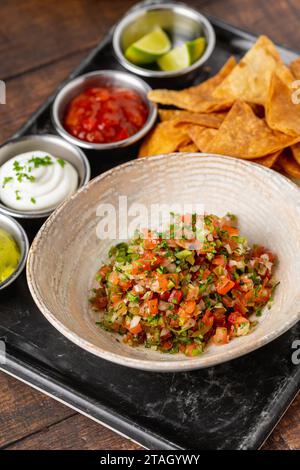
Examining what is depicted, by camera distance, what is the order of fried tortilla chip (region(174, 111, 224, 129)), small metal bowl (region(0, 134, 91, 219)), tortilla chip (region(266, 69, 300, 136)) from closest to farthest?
tortilla chip (region(266, 69, 300, 136))
fried tortilla chip (region(174, 111, 224, 129))
small metal bowl (region(0, 134, 91, 219))

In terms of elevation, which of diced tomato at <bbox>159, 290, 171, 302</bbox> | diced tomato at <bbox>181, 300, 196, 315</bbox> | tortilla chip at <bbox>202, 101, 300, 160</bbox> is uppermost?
tortilla chip at <bbox>202, 101, 300, 160</bbox>

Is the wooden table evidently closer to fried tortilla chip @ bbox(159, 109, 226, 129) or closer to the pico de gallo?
fried tortilla chip @ bbox(159, 109, 226, 129)

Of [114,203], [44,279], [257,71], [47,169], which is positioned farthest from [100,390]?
[257,71]

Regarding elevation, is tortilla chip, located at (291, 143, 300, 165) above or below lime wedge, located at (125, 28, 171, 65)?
above

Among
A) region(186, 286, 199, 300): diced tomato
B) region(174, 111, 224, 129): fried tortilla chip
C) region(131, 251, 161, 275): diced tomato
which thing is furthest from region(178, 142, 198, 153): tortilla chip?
region(186, 286, 199, 300): diced tomato

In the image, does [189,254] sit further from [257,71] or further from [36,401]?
[257,71]
